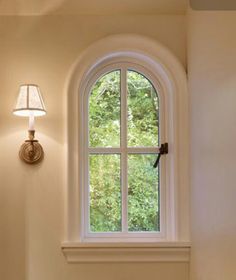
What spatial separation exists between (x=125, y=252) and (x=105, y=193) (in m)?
0.37

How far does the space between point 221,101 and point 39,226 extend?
48.9 inches

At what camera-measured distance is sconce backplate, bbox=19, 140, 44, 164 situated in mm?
2090

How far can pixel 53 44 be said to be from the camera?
7.09 feet

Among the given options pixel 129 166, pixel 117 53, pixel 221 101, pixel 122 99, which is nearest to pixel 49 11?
pixel 117 53

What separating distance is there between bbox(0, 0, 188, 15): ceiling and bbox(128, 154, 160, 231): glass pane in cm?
87

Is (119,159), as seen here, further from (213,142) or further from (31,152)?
(213,142)

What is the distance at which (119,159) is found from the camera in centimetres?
225

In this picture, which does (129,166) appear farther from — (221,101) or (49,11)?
(49,11)

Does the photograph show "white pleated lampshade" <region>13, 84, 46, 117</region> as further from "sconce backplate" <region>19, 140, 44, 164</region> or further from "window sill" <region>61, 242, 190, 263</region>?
"window sill" <region>61, 242, 190, 263</region>

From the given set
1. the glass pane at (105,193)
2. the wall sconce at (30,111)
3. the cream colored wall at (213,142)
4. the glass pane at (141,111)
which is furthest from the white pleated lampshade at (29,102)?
the cream colored wall at (213,142)

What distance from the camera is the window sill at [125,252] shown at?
2074mm

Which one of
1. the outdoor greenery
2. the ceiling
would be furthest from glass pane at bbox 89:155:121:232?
the ceiling

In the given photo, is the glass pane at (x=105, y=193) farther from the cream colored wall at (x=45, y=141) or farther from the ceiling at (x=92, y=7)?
the ceiling at (x=92, y=7)

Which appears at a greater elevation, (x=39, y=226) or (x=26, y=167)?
(x=26, y=167)
